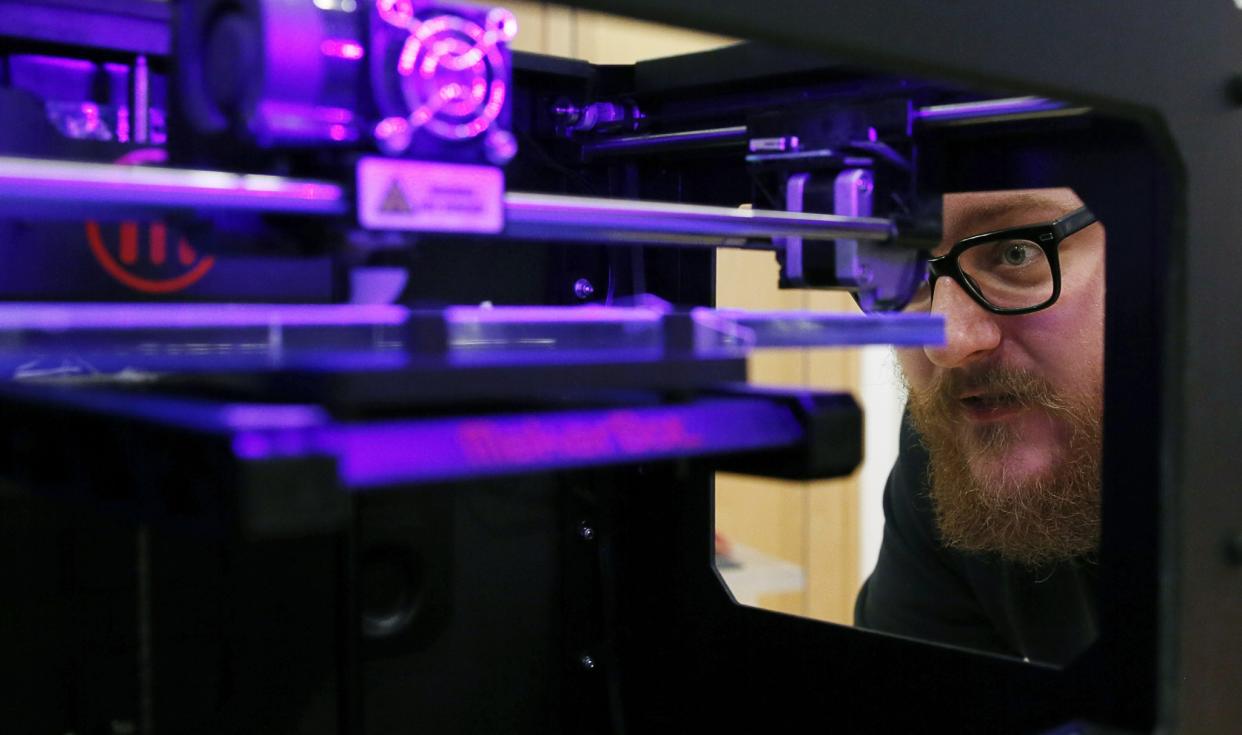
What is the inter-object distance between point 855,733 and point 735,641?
11 cm

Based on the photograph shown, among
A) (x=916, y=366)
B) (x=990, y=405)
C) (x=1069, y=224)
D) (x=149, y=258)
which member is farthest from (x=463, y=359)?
(x=916, y=366)

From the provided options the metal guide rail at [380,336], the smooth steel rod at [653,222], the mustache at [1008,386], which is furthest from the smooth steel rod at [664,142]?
the mustache at [1008,386]

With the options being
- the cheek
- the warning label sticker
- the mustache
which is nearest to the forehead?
the mustache

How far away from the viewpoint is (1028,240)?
120 cm

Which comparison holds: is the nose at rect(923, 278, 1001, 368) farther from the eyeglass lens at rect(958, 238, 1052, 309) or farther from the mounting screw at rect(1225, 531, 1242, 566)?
the mounting screw at rect(1225, 531, 1242, 566)

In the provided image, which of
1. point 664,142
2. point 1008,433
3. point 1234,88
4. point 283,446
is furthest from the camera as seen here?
point 1008,433

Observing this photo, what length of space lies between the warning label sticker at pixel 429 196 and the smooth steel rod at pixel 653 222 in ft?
0.03

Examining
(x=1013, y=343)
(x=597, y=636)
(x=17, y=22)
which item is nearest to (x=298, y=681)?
(x=597, y=636)

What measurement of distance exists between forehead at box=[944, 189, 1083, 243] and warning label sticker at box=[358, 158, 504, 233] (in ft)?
2.52

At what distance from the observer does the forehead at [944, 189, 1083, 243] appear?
1225mm

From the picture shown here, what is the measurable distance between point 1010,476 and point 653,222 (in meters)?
0.90

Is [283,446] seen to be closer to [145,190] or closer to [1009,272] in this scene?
[145,190]

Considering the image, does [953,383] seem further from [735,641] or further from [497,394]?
[497,394]

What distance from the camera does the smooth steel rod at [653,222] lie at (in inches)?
22.3
